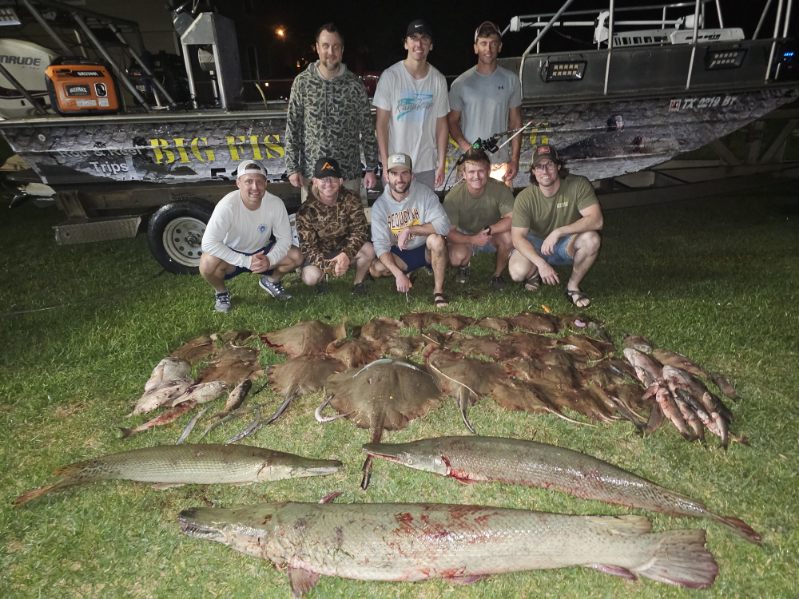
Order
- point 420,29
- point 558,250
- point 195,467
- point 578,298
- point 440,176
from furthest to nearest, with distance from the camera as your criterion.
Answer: point 440,176, point 558,250, point 578,298, point 420,29, point 195,467

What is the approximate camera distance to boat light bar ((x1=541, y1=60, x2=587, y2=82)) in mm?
5840

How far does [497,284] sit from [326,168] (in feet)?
6.99

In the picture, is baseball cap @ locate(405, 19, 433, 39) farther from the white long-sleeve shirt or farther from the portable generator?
→ the portable generator

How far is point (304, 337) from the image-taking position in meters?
3.93

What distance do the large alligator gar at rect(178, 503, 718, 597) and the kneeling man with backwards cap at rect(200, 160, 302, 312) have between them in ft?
9.78

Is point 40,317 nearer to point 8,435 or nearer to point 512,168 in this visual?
point 8,435

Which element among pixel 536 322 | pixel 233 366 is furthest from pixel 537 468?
pixel 233 366

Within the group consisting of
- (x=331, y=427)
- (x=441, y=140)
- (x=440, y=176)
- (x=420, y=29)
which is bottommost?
(x=331, y=427)

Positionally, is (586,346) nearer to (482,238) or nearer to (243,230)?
(482,238)

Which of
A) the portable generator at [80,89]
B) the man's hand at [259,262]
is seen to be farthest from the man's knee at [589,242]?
the portable generator at [80,89]

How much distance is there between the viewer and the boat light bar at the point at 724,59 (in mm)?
5883

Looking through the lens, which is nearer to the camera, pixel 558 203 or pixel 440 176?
pixel 558 203

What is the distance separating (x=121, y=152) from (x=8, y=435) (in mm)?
3322

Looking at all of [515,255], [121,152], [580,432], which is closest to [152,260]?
[121,152]
